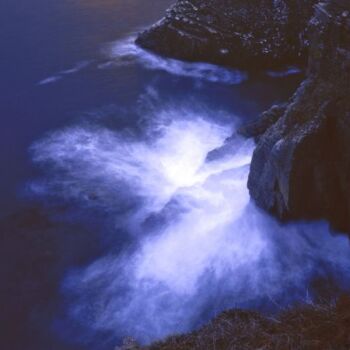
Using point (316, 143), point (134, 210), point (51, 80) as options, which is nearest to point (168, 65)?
point (51, 80)

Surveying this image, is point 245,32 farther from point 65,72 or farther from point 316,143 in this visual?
point 316,143

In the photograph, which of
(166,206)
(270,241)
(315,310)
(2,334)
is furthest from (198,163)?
(315,310)

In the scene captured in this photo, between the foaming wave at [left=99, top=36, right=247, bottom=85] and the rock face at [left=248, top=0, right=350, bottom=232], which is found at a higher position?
the rock face at [left=248, top=0, right=350, bottom=232]

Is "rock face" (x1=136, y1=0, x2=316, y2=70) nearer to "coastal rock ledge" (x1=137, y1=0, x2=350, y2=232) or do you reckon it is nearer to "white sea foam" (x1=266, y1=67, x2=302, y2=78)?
"white sea foam" (x1=266, y1=67, x2=302, y2=78)

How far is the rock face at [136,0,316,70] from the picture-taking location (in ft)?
127

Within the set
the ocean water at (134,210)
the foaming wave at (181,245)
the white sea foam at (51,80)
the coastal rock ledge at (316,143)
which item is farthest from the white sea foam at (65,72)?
the coastal rock ledge at (316,143)

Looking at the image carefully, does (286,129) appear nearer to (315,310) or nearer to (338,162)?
(338,162)

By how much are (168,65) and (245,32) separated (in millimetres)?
6819

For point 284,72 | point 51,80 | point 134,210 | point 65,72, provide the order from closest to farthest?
point 134,210
point 51,80
point 284,72
point 65,72

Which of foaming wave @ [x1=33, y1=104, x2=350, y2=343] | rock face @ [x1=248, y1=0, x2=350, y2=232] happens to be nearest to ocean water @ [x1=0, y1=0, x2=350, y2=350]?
foaming wave @ [x1=33, y1=104, x2=350, y2=343]

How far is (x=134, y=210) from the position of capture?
933 inches

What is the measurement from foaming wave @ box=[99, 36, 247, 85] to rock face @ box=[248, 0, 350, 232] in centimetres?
1742

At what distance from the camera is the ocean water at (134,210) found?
61.0ft

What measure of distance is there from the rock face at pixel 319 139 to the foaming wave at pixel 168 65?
17.4 m
